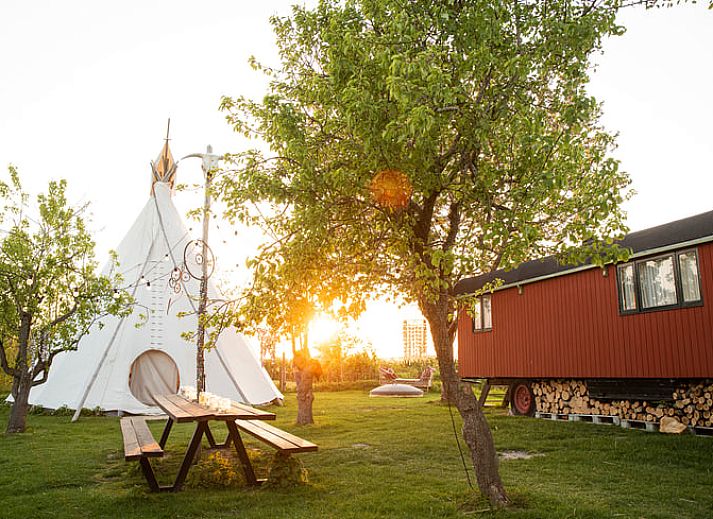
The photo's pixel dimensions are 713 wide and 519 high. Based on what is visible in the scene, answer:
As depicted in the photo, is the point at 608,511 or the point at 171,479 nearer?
the point at 608,511

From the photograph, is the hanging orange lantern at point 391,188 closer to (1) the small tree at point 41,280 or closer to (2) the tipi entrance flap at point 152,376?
(1) the small tree at point 41,280

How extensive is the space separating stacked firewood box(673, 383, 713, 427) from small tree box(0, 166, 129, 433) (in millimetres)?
11384

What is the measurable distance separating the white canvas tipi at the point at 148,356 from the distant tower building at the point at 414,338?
19.2 m

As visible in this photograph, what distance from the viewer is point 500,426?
1209cm

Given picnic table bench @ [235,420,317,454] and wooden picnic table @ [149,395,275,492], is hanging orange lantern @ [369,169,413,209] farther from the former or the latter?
picnic table bench @ [235,420,317,454]

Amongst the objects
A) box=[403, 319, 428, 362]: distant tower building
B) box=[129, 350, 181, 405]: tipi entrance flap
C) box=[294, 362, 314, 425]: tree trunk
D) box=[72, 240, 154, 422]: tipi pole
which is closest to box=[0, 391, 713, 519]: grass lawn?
box=[294, 362, 314, 425]: tree trunk

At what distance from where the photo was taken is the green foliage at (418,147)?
499 cm

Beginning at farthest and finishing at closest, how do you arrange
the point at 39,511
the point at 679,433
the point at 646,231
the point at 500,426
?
the point at 500,426, the point at 646,231, the point at 679,433, the point at 39,511

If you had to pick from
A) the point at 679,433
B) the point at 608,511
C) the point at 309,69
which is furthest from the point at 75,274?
the point at 679,433

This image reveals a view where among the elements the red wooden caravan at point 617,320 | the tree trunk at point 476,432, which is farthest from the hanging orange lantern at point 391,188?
the red wooden caravan at point 617,320

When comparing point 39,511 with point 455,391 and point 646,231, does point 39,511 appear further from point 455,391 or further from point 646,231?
point 646,231

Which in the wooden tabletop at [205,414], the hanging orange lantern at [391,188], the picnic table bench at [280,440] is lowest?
the picnic table bench at [280,440]

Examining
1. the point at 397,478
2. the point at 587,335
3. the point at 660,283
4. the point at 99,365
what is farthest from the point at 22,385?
the point at 660,283

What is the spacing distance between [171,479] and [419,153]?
5.09 m
